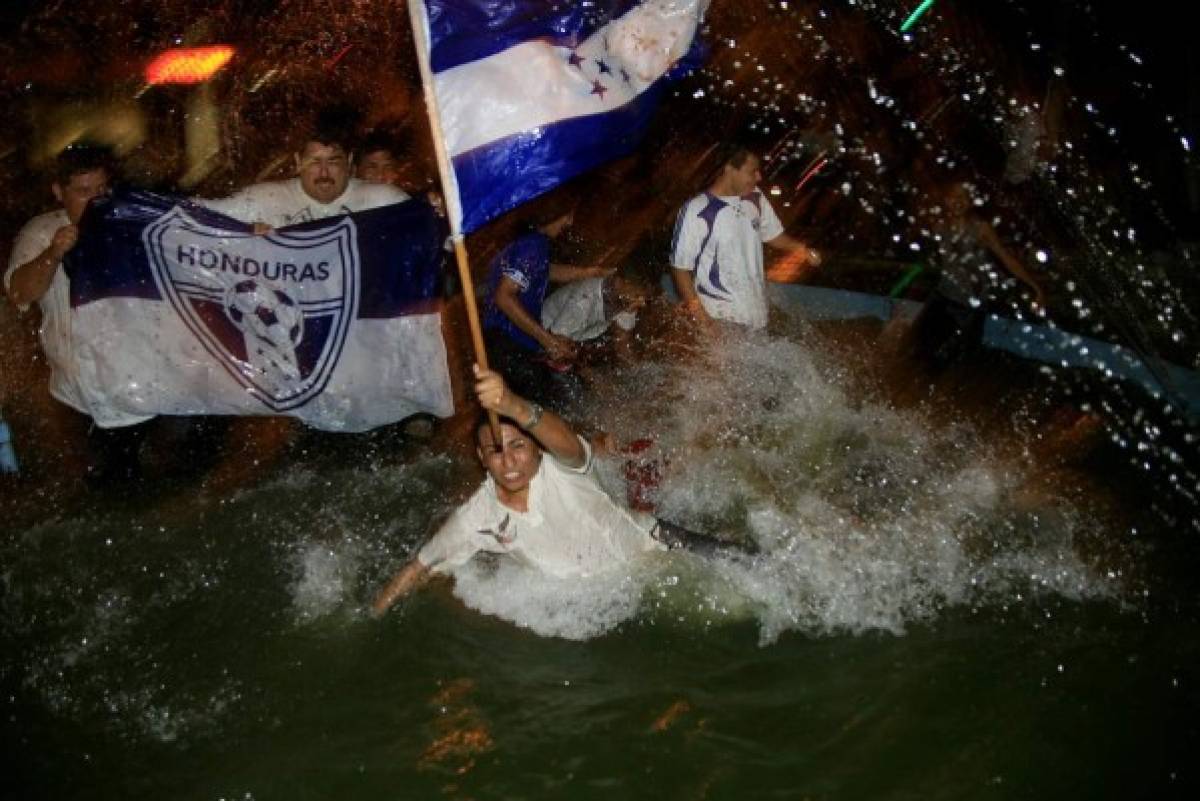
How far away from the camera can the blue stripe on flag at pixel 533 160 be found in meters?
3.92

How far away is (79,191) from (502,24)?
3.33 metres

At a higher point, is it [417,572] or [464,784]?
[417,572]

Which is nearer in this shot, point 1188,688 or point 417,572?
point 1188,688

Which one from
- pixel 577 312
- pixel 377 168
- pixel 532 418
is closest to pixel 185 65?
pixel 377 168

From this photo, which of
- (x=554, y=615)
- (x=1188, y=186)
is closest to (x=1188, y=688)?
(x=554, y=615)

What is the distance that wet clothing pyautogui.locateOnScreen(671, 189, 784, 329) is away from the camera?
6.12m

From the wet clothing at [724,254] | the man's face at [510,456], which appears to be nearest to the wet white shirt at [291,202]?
the wet clothing at [724,254]

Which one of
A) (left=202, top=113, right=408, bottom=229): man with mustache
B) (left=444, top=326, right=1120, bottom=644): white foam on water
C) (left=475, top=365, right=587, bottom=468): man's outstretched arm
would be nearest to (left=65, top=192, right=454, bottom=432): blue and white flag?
(left=202, top=113, right=408, bottom=229): man with mustache

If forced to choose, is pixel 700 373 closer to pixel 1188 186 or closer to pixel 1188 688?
pixel 1188 688

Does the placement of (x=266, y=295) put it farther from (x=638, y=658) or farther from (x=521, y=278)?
(x=638, y=658)

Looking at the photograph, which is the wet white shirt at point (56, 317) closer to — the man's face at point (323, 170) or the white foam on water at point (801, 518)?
the man's face at point (323, 170)

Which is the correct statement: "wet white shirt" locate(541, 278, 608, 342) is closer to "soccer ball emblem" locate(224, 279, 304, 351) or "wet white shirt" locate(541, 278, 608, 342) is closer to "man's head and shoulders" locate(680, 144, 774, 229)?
"man's head and shoulders" locate(680, 144, 774, 229)

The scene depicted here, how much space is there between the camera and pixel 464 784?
4.04 metres

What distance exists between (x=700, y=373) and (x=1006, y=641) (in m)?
2.84
